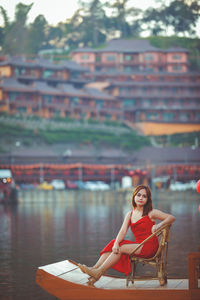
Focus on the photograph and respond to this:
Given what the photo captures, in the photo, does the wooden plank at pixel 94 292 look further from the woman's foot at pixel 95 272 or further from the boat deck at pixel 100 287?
the woman's foot at pixel 95 272

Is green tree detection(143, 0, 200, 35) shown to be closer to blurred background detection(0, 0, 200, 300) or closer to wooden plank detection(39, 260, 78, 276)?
blurred background detection(0, 0, 200, 300)

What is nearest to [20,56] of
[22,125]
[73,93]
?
[73,93]

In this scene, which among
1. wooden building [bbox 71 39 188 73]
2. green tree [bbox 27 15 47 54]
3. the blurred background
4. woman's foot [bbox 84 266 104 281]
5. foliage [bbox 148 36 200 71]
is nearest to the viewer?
woman's foot [bbox 84 266 104 281]

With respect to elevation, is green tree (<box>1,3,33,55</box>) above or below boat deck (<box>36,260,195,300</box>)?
above

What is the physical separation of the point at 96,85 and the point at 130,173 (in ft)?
85.2

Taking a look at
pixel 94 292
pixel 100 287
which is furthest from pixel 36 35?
pixel 94 292

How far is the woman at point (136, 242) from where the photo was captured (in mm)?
6219

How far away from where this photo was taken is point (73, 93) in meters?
82.4

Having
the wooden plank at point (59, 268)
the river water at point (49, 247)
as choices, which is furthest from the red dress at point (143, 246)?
the river water at point (49, 247)

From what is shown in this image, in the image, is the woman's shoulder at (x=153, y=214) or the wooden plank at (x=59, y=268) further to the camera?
the woman's shoulder at (x=153, y=214)

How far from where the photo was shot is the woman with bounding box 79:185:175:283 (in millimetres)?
6219

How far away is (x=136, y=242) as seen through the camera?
6.44 meters

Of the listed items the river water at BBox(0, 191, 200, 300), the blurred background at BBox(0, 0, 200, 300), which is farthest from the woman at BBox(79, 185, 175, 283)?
the blurred background at BBox(0, 0, 200, 300)

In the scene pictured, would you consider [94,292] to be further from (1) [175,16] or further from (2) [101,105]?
(1) [175,16]
